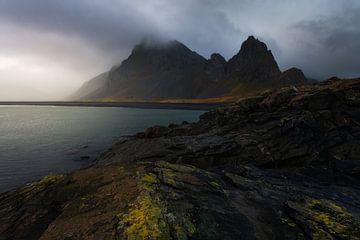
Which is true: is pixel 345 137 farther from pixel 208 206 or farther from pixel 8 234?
pixel 8 234

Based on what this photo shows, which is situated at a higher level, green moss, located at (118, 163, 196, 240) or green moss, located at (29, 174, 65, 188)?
green moss, located at (118, 163, 196, 240)

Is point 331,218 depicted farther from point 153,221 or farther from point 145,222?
point 145,222

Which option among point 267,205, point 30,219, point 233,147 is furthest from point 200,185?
point 233,147

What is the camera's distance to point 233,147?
92.5ft

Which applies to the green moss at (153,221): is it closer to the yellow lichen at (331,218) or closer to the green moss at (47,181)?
the yellow lichen at (331,218)

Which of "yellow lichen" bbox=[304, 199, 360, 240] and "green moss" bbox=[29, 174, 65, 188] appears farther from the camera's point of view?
"green moss" bbox=[29, 174, 65, 188]

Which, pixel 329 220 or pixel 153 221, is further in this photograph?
pixel 329 220

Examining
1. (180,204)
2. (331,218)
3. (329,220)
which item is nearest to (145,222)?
(180,204)

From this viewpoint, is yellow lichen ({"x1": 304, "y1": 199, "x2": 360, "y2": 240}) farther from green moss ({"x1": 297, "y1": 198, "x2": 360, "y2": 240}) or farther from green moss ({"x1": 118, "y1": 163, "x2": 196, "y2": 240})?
green moss ({"x1": 118, "y1": 163, "x2": 196, "y2": 240})

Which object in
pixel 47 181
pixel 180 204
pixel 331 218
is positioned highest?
pixel 180 204

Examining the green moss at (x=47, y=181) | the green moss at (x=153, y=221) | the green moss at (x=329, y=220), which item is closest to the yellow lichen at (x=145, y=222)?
the green moss at (x=153, y=221)

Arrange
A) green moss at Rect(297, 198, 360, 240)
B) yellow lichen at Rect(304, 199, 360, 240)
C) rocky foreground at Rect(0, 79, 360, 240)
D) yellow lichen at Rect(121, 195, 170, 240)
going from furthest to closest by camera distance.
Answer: yellow lichen at Rect(304, 199, 360, 240) → green moss at Rect(297, 198, 360, 240) → rocky foreground at Rect(0, 79, 360, 240) → yellow lichen at Rect(121, 195, 170, 240)

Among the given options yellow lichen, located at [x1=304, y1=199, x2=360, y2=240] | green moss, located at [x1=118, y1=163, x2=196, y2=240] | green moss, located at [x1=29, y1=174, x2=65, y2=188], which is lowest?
yellow lichen, located at [x1=304, y1=199, x2=360, y2=240]

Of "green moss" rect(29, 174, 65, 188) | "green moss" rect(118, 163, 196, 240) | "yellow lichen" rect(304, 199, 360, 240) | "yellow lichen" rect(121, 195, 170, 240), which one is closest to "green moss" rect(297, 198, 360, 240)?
"yellow lichen" rect(304, 199, 360, 240)
